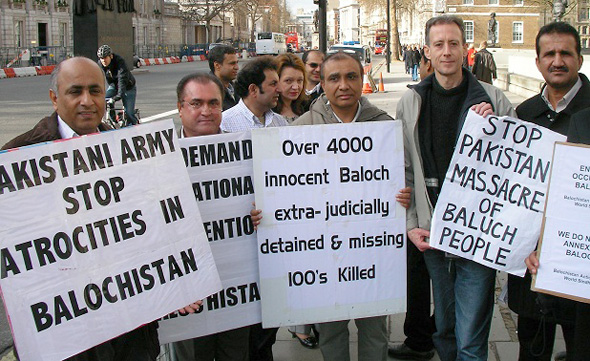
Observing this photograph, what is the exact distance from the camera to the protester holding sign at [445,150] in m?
3.46

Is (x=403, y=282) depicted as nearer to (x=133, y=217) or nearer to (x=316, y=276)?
(x=316, y=276)

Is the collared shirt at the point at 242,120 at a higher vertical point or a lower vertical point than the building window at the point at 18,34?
lower

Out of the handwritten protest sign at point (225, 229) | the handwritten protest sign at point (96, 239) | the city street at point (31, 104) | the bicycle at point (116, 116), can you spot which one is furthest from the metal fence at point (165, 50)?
the handwritten protest sign at point (96, 239)

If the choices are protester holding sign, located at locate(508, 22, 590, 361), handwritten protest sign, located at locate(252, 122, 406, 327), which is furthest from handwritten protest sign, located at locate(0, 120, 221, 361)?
protester holding sign, located at locate(508, 22, 590, 361)

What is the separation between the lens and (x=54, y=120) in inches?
111

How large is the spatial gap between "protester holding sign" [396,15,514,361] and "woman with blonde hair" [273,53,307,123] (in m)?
1.66

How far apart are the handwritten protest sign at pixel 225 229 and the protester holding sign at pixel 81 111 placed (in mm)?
434

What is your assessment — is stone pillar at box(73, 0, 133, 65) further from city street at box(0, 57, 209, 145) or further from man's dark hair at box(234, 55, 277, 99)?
man's dark hair at box(234, 55, 277, 99)

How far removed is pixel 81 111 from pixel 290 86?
8.21 feet

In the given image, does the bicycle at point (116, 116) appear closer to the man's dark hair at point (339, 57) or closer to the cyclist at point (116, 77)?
the cyclist at point (116, 77)

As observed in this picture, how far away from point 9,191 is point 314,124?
1.67 m

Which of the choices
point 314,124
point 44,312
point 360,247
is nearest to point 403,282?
point 360,247

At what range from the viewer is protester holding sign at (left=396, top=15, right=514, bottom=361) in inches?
136

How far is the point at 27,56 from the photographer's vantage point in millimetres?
41688
